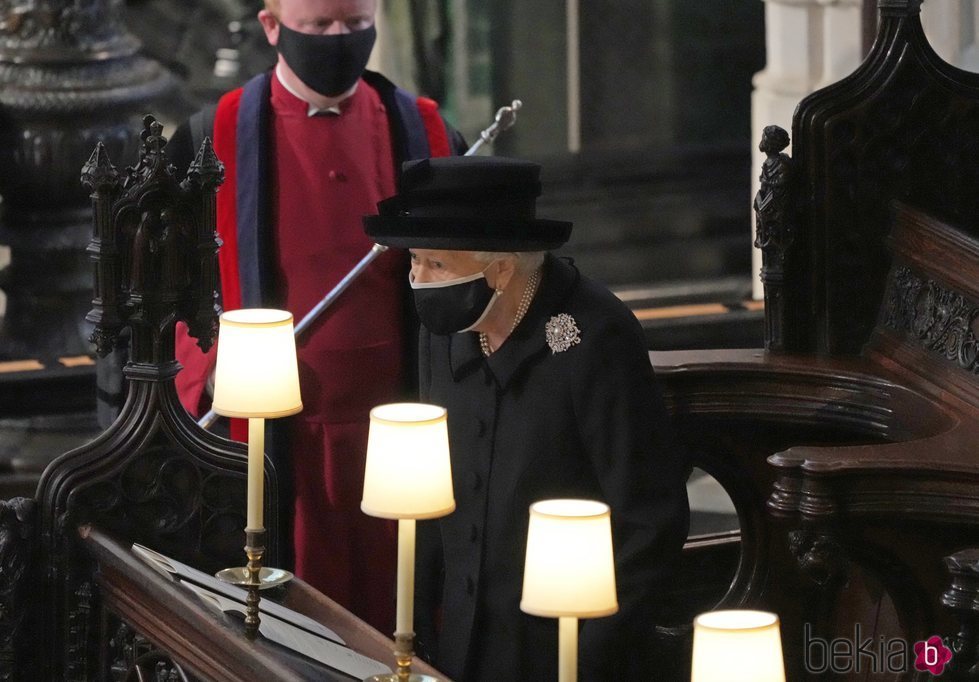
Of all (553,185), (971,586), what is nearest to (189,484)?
(971,586)

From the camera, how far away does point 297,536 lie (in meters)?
4.84

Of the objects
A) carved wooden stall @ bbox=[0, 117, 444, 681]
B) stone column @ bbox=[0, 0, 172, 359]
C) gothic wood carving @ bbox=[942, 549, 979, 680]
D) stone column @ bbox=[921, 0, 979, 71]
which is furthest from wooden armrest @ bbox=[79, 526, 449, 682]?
stone column @ bbox=[921, 0, 979, 71]

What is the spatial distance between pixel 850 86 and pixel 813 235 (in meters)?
0.36

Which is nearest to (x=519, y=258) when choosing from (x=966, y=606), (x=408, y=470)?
(x=408, y=470)

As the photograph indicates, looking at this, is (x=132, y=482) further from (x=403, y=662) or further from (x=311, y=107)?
(x=311, y=107)

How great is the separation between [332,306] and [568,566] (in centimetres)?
213

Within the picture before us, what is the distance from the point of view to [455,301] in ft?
12.3

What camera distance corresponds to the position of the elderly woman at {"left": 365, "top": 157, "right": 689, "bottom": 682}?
3.66m

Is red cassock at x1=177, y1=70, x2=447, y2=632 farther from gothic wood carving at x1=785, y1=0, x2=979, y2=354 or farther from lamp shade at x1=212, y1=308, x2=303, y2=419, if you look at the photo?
Result: lamp shade at x1=212, y1=308, x2=303, y2=419

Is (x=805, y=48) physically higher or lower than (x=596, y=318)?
higher

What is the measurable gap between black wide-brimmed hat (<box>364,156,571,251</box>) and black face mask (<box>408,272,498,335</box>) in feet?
0.22

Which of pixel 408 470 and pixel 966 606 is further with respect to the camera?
pixel 966 606

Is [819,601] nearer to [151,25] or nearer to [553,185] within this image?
[553,185]

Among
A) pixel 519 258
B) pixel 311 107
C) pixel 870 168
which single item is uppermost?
pixel 311 107
